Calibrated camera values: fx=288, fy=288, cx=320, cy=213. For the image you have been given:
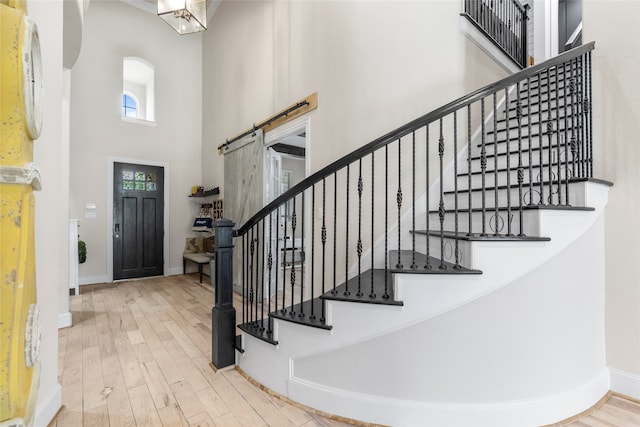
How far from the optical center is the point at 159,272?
5.52 meters

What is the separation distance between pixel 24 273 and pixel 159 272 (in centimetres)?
510

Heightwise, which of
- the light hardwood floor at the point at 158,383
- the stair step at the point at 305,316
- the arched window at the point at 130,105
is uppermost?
the arched window at the point at 130,105

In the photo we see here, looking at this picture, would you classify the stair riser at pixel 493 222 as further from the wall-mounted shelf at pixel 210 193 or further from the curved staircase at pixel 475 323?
the wall-mounted shelf at pixel 210 193

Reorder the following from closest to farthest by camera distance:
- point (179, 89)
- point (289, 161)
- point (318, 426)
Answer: point (318, 426) < point (179, 89) < point (289, 161)

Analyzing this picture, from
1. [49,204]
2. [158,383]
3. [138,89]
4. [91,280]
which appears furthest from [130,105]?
[158,383]

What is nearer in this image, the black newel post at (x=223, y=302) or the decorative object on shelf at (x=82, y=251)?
the black newel post at (x=223, y=302)

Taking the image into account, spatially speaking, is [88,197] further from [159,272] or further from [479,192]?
[479,192]

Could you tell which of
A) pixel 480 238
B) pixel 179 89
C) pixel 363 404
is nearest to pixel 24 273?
pixel 363 404

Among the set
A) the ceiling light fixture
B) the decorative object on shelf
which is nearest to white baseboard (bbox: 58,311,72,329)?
the decorative object on shelf

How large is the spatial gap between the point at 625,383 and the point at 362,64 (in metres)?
3.13

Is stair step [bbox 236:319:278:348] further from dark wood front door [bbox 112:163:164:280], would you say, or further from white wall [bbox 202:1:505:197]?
dark wood front door [bbox 112:163:164:280]

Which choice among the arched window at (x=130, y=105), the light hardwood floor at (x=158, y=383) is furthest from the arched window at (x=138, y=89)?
the light hardwood floor at (x=158, y=383)

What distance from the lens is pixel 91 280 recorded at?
16.1 feet

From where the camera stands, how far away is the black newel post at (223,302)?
2131 mm
